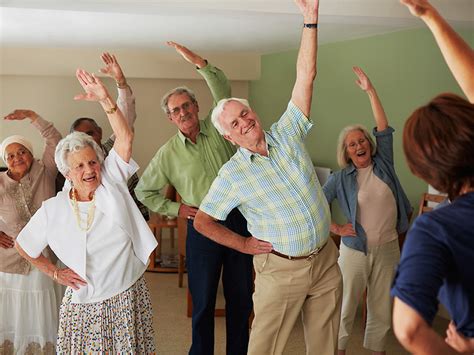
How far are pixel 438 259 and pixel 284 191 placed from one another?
5.42 ft

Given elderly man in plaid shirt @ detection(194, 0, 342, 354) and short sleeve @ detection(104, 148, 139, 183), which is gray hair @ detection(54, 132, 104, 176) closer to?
short sleeve @ detection(104, 148, 139, 183)

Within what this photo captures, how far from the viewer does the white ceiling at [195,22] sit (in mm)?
3887

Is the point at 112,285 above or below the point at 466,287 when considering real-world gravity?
below

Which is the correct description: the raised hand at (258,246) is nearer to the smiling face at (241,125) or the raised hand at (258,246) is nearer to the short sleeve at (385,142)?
the smiling face at (241,125)

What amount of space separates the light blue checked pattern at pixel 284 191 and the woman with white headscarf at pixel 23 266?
4.65 ft

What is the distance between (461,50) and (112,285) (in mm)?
1916

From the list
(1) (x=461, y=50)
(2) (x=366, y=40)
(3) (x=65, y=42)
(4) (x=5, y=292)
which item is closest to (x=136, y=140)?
(3) (x=65, y=42)

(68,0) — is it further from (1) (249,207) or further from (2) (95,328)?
(2) (95,328)

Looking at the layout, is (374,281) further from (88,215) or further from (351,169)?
(88,215)

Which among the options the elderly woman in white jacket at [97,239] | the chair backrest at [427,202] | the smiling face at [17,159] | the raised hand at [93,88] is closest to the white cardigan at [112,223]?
the elderly woman in white jacket at [97,239]

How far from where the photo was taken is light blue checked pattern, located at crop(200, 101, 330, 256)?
10.8 feet

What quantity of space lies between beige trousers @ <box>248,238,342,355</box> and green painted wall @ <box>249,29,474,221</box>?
7.63 ft

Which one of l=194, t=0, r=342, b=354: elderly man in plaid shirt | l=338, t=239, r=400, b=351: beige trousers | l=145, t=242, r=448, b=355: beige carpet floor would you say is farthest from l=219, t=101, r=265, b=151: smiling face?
l=145, t=242, r=448, b=355: beige carpet floor

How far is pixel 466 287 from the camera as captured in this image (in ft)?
5.76
